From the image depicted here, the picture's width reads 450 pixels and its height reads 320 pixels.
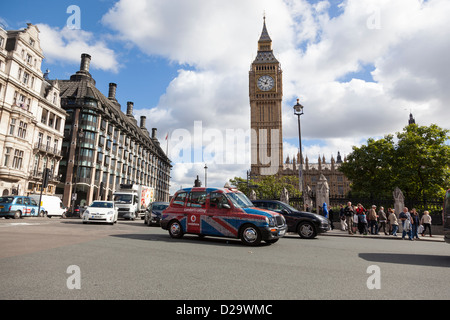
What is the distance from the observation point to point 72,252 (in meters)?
6.61

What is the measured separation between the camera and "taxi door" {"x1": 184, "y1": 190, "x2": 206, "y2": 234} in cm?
949

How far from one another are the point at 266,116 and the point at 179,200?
90.4 m

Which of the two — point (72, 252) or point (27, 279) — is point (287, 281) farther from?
point (72, 252)

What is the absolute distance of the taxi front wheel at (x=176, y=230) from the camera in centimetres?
998

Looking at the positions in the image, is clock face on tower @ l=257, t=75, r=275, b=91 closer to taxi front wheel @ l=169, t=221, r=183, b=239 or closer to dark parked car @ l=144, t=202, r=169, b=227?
dark parked car @ l=144, t=202, r=169, b=227

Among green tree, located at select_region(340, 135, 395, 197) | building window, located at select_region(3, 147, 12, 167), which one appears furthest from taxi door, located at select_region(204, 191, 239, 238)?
building window, located at select_region(3, 147, 12, 167)

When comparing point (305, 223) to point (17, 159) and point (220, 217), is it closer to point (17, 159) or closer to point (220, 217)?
point (220, 217)

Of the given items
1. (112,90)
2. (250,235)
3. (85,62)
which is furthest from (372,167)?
(112,90)

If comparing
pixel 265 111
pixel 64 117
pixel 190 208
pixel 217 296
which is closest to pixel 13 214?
pixel 190 208

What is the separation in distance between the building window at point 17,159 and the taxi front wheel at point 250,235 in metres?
34.1

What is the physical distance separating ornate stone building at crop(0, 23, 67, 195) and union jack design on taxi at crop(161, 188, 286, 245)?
30093mm

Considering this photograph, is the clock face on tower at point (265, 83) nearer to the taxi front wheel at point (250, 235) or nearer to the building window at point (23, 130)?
the building window at point (23, 130)

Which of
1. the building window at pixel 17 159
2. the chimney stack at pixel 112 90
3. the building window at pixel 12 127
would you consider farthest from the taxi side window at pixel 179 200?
the chimney stack at pixel 112 90

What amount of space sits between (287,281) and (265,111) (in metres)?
95.8
